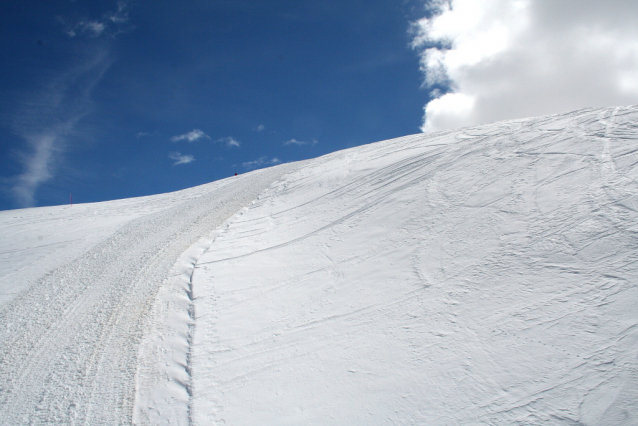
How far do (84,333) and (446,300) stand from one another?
5256 mm

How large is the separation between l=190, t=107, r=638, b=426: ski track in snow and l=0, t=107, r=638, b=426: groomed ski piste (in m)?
0.03

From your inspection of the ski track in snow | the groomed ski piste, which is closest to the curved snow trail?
the groomed ski piste

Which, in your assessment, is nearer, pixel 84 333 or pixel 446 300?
pixel 446 300

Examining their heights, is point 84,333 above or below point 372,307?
above

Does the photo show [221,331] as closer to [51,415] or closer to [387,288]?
[51,415]

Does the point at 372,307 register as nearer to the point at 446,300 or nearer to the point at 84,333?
the point at 446,300

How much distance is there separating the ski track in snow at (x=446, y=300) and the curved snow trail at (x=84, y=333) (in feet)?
2.91

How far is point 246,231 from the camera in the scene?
31.0 feet

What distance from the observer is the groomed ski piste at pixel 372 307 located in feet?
12.9

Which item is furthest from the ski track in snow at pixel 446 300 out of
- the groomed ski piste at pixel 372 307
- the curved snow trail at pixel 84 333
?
the curved snow trail at pixel 84 333

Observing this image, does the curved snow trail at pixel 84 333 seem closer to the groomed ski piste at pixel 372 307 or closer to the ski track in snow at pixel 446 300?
the groomed ski piste at pixel 372 307

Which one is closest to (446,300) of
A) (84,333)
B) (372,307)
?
(372,307)

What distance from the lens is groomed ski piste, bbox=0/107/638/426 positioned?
12.9 ft

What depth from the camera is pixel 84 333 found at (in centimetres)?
552
